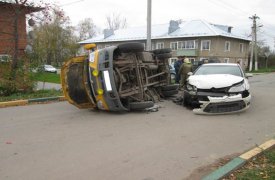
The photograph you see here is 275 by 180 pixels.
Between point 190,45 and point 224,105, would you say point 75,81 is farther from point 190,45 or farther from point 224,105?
point 190,45

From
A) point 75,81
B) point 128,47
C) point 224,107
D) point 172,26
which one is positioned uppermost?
point 172,26

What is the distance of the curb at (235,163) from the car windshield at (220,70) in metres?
4.68

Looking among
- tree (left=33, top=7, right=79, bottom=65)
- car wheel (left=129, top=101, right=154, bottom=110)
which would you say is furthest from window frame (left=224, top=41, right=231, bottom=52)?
car wheel (left=129, top=101, right=154, bottom=110)

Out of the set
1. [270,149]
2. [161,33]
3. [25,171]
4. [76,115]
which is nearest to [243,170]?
[270,149]

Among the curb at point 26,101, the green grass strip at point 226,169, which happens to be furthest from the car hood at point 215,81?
the curb at point 26,101

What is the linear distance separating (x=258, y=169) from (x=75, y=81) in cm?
560

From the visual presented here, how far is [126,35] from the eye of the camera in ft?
167

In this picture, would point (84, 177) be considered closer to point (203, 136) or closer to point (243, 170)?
point (243, 170)

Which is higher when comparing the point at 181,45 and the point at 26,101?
the point at 181,45

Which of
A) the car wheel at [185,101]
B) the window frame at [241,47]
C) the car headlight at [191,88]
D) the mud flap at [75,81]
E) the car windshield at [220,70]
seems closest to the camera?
the mud flap at [75,81]

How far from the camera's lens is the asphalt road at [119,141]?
14.2ft

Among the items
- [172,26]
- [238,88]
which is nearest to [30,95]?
[238,88]

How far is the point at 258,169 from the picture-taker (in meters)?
4.24

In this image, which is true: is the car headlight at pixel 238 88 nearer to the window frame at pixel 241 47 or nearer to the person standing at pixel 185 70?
the person standing at pixel 185 70
